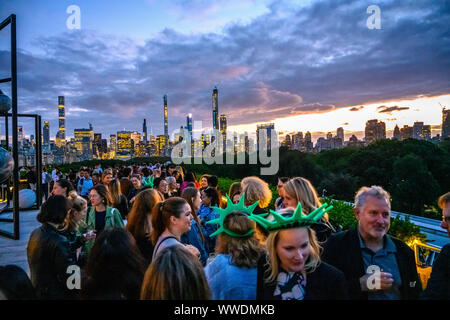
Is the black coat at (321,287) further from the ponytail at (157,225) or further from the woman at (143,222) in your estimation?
the woman at (143,222)

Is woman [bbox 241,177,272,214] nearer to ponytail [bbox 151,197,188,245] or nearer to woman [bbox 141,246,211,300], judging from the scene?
ponytail [bbox 151,197,188,245]

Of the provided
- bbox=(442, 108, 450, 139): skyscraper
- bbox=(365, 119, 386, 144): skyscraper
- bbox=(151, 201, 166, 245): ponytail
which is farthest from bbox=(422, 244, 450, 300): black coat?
bbox=(365, 119, 386, 144): skyscraper

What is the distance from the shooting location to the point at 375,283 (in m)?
2.24

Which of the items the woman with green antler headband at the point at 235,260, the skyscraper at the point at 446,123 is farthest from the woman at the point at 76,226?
the skyscraper at the point at 446,123

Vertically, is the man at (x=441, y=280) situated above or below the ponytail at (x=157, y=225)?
below

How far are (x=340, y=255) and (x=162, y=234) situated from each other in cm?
163

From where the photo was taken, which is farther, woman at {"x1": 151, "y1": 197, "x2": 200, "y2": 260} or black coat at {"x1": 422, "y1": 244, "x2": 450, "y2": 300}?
woman at {"x1": 151, "y1": 197, "x2": 200, "y2": 260}

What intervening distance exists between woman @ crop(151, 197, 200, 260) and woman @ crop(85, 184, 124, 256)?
133 centimetres

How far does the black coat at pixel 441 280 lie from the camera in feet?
7.09

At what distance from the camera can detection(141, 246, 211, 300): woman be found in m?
1.56

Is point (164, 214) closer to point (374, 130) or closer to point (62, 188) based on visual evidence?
point (62, 188)

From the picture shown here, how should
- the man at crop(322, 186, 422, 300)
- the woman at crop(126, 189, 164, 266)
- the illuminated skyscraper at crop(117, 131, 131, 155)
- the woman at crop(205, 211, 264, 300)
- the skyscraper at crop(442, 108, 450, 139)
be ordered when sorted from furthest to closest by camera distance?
the illuminated skyscraper at crop(117, 131, 131, 155)
the skyscraper at crop(442, 108, 450, 139)
the woman at crop(126, 189, 164, 266)
the man at crop(322, 186, 422, 300)
the woman at crop(205, 211, 264, 300)

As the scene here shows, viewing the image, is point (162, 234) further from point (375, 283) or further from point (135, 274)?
point (375, 283)

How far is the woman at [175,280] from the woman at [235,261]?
526 millimetres
